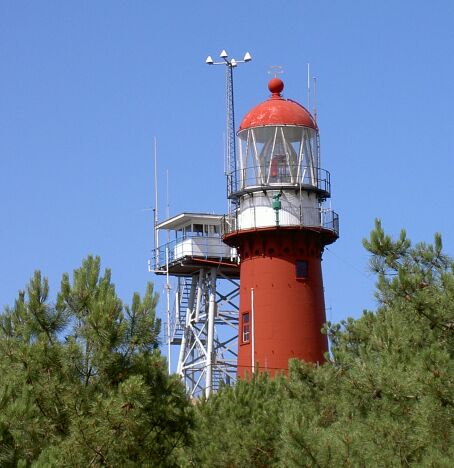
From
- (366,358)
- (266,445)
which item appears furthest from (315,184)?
(366,358)

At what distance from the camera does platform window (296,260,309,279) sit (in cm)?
4994

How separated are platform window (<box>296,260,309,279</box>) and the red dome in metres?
5.06

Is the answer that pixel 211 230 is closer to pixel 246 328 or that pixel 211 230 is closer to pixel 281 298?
pixel 246 328

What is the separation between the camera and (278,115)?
5062 cm

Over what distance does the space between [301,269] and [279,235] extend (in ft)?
4.82

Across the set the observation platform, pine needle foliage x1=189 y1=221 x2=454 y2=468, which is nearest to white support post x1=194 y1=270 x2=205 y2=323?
the observation platform

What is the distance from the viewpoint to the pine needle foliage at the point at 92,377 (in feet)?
80.9

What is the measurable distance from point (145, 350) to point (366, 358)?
484 centimetres

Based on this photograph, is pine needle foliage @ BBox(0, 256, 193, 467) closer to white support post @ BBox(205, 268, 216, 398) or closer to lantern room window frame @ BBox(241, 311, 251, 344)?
lantern room window frame @ BBox(241, 311, 251, 344)

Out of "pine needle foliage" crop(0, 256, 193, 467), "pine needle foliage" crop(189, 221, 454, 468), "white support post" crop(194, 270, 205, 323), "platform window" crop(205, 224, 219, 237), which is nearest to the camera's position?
"pine needle foliage" crop(189, 221, 454, 468)

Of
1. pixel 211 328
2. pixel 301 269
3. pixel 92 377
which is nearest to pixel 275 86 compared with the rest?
pixel 301 269

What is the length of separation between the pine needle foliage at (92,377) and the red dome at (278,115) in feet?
80.5

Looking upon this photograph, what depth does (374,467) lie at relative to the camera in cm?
2386

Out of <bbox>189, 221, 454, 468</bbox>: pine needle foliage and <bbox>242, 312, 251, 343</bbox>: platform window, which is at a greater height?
<bbox>242, 312, 251, 343</bbox>: platform window
